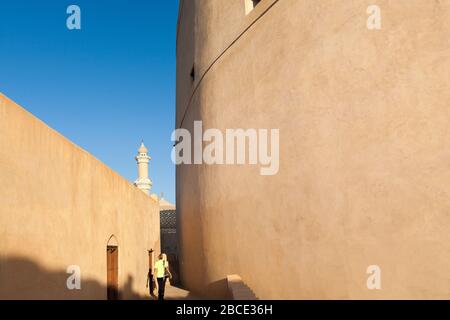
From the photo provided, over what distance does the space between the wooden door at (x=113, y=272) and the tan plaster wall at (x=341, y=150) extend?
2205 millimetres

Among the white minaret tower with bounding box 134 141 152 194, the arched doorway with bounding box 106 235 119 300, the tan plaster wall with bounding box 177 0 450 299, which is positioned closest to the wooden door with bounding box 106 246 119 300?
the arched doorway with bounding box 106 235 119 300

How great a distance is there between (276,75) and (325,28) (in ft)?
4.27

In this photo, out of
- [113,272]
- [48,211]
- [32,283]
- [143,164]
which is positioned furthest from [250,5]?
[143,164]

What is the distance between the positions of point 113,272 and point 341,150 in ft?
16.6

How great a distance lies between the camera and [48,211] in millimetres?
4840

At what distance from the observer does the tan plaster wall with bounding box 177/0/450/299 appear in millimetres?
4543

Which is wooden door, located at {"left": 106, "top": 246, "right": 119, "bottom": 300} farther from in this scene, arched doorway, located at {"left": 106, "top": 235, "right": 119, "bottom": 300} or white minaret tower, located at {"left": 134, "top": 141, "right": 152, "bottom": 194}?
white minaret tower, located at {"left": 134, "top": 141, "right": 152, "bottom": 194}

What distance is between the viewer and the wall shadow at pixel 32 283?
3.86 meters

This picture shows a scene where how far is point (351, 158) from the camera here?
5410 millimetres

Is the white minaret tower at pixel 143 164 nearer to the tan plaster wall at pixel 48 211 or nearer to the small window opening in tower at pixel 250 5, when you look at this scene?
the tan plaster wall at pixel 48 211

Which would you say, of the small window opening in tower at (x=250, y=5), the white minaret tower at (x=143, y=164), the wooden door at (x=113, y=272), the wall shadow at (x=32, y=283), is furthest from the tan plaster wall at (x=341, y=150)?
the white minaret tower at (x=143, y=164)
